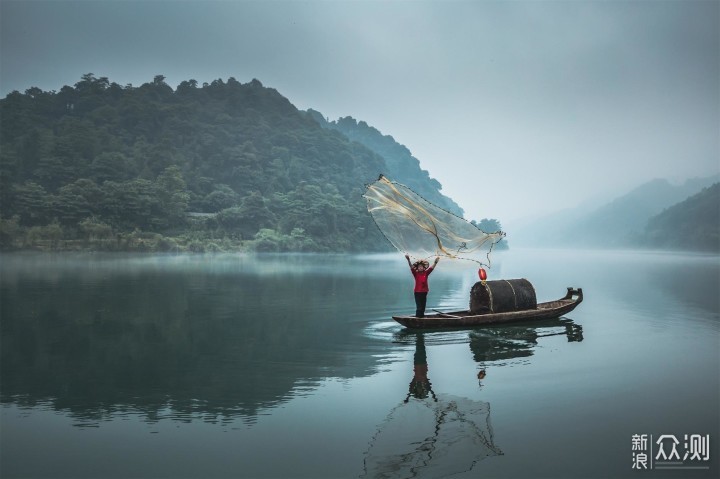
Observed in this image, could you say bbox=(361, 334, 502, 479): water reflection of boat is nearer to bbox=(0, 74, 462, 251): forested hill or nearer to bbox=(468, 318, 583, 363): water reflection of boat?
bbox=(468, 318, 583, 363): water reflection of boat

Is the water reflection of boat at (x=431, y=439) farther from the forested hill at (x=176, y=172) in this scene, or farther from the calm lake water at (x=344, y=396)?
the forested hill at (x=176, y=172)

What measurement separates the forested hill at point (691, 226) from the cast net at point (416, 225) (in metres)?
138

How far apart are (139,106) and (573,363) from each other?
450 ft

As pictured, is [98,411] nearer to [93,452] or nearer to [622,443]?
[93,452]

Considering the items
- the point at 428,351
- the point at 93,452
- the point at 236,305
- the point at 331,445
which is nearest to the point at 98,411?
the point at 93,452

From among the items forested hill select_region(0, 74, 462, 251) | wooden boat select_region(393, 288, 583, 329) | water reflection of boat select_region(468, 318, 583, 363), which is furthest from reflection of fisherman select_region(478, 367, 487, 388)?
forested hill select_region(0, 74, 462, 251)

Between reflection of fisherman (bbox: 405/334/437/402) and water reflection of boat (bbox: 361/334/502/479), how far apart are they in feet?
0.24

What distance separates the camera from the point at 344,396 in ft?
34.1

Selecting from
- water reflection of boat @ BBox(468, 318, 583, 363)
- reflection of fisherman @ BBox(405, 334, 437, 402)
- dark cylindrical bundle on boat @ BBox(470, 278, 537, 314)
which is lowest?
reflection of fisherman @ BBox(405, 334, 437, 402)

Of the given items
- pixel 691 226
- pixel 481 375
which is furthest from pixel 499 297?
pixel 691 226

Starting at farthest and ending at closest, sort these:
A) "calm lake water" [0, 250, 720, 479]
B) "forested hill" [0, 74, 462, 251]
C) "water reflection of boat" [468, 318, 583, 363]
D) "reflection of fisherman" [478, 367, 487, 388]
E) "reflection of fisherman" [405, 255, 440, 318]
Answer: "forested hill" [0, 74, 462, 251] < "reflection of fisherman" [405, 255, 440, 318] < "water reflection of boat" [468, 318, 583, 363] < "reflection of fisherman" [478, 367, 487, 388] < "calm lake water" [0, 250, 720, 479]

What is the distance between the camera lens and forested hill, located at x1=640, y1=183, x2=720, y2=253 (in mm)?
136163

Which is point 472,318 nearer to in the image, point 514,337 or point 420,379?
point 514,337

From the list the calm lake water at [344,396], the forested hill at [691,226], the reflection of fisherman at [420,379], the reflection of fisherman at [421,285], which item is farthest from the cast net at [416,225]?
the forested hill at [691,226]
